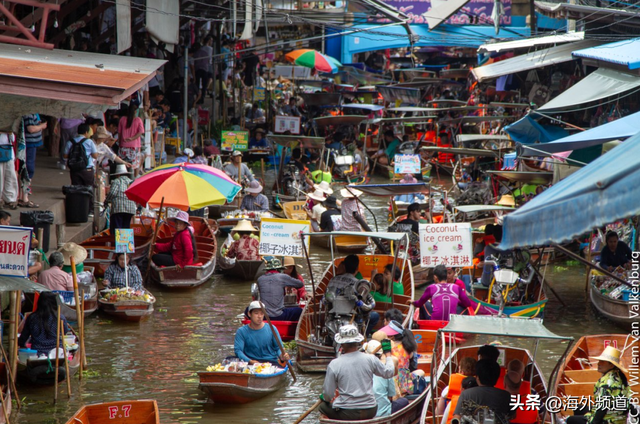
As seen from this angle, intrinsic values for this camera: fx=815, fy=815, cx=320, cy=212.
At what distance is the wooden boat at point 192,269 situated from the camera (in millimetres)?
14891

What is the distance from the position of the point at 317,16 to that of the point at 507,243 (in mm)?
23124

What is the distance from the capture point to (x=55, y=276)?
11.4m

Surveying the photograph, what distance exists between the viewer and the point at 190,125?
25906 millimetres

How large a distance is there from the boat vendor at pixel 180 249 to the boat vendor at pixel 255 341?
4.80 m

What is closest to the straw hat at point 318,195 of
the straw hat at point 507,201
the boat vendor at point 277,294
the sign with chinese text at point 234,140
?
the sign with chinese text at point 234,140

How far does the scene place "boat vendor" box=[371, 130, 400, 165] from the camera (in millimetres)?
28452

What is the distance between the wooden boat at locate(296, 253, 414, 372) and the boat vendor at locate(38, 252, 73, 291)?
3.38 meters

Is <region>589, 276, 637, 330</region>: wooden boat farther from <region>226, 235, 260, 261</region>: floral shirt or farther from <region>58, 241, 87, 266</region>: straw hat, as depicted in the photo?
<region>58, 241, 87, 266</region>: straw hat

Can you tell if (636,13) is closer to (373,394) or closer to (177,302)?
(177,302)

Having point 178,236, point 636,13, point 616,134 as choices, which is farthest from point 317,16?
point 616,134

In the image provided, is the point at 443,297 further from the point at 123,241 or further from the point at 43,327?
the point at 43,327

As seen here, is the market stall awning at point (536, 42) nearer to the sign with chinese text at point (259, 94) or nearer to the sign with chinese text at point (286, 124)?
the sign with chinese text at point (286, 124)

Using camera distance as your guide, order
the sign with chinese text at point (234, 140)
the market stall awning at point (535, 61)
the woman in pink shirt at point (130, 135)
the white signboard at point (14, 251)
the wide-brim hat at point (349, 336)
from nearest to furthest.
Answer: the wide-brim hat at point (349, 336) → the white signboard at point (14, 251) → the woman in pink shirt at point (130, 135) → the market stall awning at point (535, 61) → the sign with chinese text at point (234, 140)

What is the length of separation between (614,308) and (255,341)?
20.0ft
